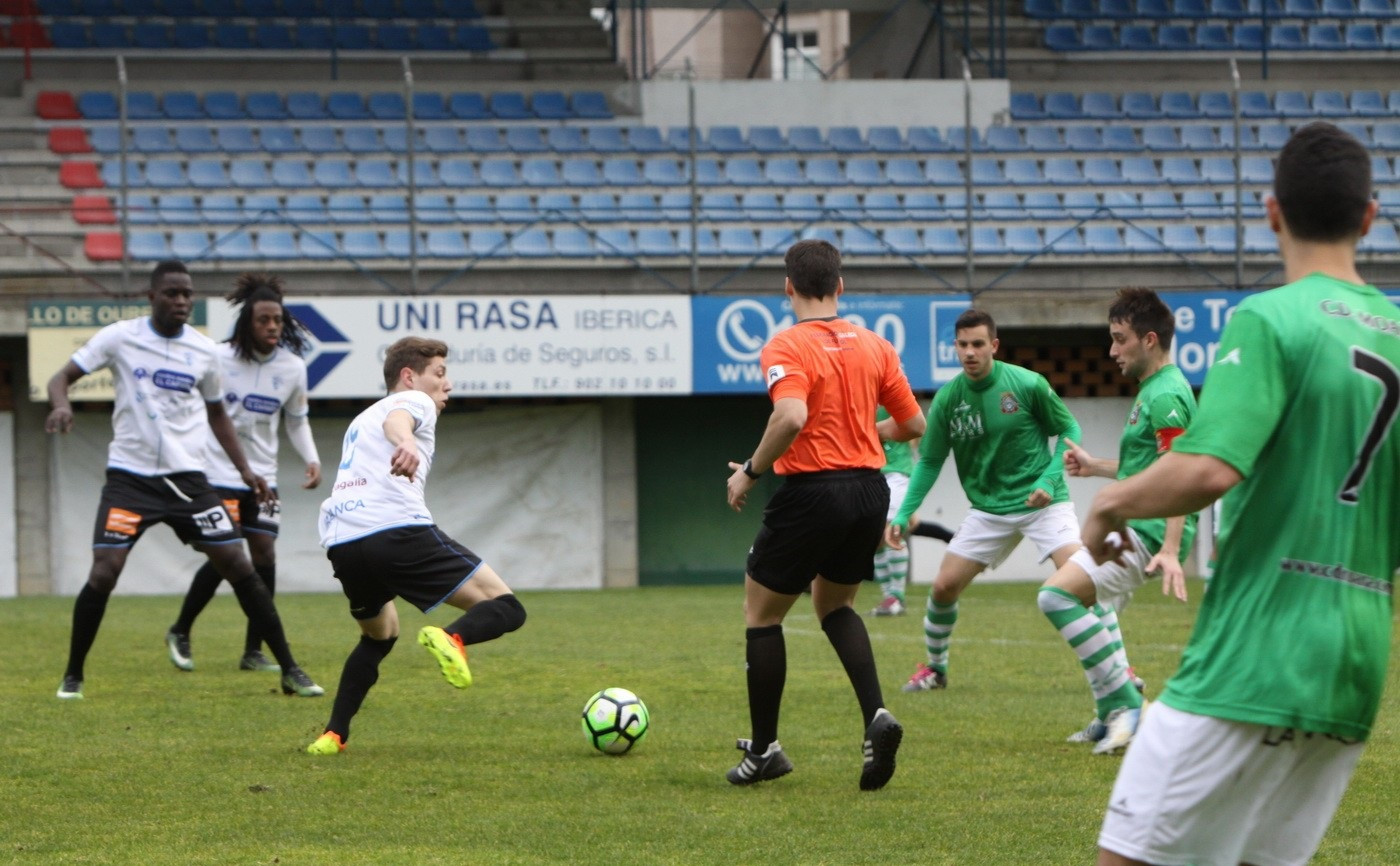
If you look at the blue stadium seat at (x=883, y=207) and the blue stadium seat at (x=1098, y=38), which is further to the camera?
the blue stadium seat at (x=1098, y=38)

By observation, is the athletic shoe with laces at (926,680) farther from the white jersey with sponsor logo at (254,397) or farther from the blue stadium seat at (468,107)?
the blue stadium seat at (468,107)

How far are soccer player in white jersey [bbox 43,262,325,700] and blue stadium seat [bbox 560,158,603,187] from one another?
44.5 feet

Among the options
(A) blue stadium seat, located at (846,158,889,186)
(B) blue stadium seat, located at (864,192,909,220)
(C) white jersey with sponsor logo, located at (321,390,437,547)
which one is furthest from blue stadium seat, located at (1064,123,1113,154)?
(C) white jersey with sponsor logo, located at (321,390,437,547)

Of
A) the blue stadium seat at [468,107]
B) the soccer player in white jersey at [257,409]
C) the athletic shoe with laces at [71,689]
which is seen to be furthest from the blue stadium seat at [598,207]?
the athletic shoe with laces at [71,689]

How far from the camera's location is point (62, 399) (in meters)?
8.35

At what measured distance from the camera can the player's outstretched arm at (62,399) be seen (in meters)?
8.15

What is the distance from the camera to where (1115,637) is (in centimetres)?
726

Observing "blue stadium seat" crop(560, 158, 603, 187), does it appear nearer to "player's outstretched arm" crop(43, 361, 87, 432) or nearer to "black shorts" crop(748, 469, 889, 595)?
"player's outstretched arm" crop(43, 361, 87, 432)

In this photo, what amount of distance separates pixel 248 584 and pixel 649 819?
4000 millimetres

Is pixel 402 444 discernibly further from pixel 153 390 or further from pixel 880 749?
pixel 153 390

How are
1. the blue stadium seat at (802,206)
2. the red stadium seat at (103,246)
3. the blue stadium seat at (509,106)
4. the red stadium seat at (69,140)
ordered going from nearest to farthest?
the red stadium seat at (103,246), the blue stadium seat at (802,206), the red stadium seat at (69,140), the blue stadium seat at (509,106)

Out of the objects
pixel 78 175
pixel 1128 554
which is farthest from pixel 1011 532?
pixel 78 175

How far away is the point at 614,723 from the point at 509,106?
717 inches

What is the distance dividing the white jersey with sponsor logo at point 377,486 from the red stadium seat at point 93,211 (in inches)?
588
